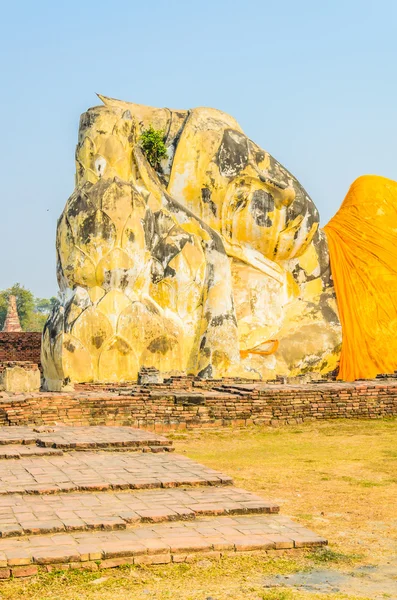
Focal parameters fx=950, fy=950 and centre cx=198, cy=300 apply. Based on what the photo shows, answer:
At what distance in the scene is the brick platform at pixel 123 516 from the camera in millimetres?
4852

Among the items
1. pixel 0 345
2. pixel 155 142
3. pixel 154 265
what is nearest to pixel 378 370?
pixel 154 265

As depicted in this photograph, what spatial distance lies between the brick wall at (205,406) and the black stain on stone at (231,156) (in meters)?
6.36

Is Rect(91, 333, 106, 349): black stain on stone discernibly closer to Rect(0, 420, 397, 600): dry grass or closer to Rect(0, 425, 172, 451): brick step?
Rect(0, 420, 397, 600): dry grass

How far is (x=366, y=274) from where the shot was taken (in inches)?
748

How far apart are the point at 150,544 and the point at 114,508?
82 centimetres

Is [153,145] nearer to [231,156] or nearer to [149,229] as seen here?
[231,156]

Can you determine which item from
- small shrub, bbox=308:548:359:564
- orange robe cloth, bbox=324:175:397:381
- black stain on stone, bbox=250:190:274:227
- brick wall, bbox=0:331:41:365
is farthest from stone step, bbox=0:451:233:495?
brick wall, bbox=0:331:41:365

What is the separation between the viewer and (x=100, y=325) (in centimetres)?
1552

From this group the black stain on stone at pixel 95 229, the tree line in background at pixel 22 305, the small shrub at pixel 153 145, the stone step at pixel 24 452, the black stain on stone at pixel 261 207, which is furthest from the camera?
the tree line in background at pixel 22 305

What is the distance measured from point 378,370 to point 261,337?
231 cm

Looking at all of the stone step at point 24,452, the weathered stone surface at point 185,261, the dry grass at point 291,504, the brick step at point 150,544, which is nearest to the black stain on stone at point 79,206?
the weathered stone surface at point 185,261

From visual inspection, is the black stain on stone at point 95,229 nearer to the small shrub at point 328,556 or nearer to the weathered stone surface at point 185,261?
the weathered stone surface at point 185,261

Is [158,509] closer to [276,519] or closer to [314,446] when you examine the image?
[276,519]

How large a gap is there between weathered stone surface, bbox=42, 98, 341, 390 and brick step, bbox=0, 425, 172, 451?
5.97 metres
